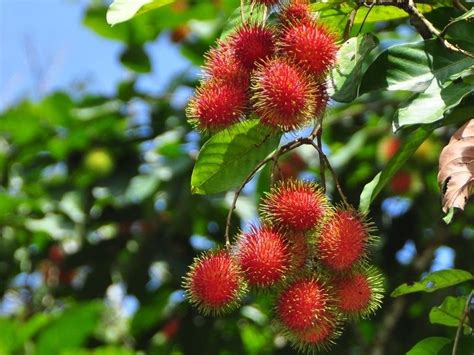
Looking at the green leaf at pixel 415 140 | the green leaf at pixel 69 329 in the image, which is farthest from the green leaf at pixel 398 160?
the green leaf at pixel 69 329

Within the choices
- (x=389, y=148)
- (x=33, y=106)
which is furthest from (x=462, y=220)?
(x=33, y=106)

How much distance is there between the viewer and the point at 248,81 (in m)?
1.50

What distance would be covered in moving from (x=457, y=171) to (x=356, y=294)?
212mm

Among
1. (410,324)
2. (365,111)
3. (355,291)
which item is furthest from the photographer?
(365,111)

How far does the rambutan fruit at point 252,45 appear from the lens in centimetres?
147

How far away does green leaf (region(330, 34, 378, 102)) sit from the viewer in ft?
4.82

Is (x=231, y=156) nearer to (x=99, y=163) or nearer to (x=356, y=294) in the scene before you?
(x=356, y=294)

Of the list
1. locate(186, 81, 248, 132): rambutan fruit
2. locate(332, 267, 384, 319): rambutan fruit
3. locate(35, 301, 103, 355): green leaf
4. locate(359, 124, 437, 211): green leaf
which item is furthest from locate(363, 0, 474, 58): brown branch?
locate(35, 301, 103, 355): green leaf

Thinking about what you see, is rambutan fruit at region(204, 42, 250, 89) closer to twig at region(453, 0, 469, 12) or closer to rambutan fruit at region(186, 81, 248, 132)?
rambutan fruit at region(186, 81, 248, 132)

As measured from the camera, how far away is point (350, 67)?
151 centimetres

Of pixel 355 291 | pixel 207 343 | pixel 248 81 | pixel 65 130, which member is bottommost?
pixel 207 343

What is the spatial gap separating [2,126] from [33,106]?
11 cm

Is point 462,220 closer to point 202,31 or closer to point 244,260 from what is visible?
Answer: point 202,31

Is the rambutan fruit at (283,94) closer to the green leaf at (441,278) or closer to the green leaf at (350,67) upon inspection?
the green leaf at (350,67)
